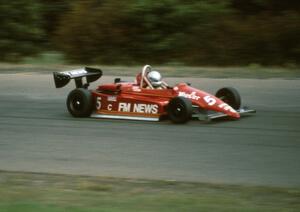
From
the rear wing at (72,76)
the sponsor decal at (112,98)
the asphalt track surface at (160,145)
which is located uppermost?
the rear wing at (72,76)

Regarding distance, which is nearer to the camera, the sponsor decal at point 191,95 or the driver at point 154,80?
the sponsor decal at point 191,95

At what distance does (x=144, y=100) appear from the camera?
13.9 meters

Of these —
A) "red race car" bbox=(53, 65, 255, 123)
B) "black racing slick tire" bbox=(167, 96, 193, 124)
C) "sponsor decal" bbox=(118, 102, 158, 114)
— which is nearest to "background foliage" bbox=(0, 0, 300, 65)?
"red race car" bbox=(53, 65, 255, 123)

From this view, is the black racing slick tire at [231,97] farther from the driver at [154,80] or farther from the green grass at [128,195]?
the green grass at [128,195]

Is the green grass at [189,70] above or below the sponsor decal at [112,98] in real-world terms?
below

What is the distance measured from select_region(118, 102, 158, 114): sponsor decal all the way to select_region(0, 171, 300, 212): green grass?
4217mm

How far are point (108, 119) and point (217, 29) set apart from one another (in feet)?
32.3

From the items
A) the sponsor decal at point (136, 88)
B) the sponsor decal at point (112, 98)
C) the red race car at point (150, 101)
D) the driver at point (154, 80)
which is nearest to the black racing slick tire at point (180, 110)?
the red race car at point (150, 101)

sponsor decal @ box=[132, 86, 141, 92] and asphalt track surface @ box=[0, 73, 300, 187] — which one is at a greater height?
sponsor decal @ box=[132, 86, 141, 92]

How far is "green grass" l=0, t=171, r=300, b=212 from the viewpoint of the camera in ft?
25.7

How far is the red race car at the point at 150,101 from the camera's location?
524 inches

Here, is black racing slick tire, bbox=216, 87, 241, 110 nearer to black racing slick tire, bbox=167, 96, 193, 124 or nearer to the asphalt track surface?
the asphalt track surface

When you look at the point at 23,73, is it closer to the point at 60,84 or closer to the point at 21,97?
the point at 21,97

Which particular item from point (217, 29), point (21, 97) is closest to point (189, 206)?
point (21, 97)
